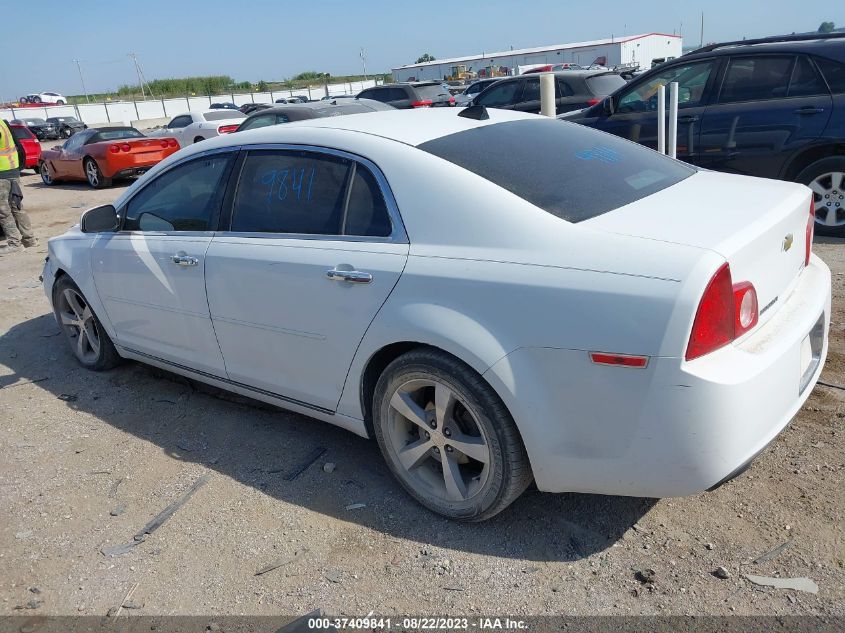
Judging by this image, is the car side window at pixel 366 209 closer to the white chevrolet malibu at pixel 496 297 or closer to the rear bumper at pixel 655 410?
the white chevrolet malibu at pixel 496 297

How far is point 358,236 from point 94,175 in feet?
47.1

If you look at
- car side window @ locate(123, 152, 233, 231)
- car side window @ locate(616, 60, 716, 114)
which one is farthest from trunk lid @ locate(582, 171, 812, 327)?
car side window @ locate(616, 60, 716, 114)

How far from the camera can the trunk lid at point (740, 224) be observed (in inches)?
96.5

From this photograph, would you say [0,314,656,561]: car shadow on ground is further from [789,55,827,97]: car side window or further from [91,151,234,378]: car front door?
[789,55,827,97]: car side window

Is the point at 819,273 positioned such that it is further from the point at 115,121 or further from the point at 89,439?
the point at 115,121

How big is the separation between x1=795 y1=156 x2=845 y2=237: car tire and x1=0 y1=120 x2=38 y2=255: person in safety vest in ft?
30.5

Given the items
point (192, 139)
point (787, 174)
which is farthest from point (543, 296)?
point (192, 139)

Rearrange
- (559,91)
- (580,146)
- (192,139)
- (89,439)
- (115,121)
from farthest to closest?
1. (115,121)
2. (192,139)
3. (559,91)
4. (89,439)
5. (580,146)

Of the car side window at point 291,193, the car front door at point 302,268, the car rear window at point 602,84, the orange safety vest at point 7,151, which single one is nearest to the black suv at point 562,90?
the car rear window at point 602,84

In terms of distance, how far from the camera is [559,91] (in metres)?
14.2

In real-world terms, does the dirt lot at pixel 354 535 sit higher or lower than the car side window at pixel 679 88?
lower

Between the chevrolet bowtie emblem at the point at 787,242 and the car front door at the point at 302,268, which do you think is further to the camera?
the car front door at the point at 302,268

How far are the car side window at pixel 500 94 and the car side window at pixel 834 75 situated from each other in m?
9.27

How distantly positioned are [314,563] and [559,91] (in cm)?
1297
